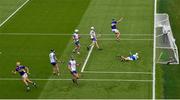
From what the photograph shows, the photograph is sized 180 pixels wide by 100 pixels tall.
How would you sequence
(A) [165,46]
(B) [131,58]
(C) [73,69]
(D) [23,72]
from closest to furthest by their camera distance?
1. (D) [23,72]
2. (C) [73,69]
3. (B) [131,58]
4. (A) [165,46]

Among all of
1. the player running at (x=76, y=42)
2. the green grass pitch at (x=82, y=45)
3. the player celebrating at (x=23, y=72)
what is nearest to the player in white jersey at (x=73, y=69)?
the green grass pitch at (x=82, y=45)

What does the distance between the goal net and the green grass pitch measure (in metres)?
0.73

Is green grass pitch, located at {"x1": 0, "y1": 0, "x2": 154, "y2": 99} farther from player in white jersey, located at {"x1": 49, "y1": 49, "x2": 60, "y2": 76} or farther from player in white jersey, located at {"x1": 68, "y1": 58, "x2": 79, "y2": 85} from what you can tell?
player in white jersey, located at {"x1": 68, "y1": 58, "x2": 79, "y2": 85}

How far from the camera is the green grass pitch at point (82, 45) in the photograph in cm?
2969

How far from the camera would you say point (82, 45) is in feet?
123

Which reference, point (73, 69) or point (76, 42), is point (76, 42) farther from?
point (73, 69)

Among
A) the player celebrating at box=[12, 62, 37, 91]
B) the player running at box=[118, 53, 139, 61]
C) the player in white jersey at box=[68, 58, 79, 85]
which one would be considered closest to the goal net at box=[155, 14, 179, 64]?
the player running at box=[118, 53, 139, 61]

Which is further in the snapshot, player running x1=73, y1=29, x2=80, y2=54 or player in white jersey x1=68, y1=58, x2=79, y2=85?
player running x1=73, y1=29, x2=80, y2=54

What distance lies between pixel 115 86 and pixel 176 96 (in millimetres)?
3828

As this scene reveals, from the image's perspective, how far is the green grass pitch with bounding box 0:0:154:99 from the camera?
29.7m

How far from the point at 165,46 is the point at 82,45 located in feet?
21.3

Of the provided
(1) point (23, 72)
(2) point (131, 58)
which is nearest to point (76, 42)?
(2) point (131, 58)

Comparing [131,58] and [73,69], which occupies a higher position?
[131,58]

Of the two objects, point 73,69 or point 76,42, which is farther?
point 76,42
